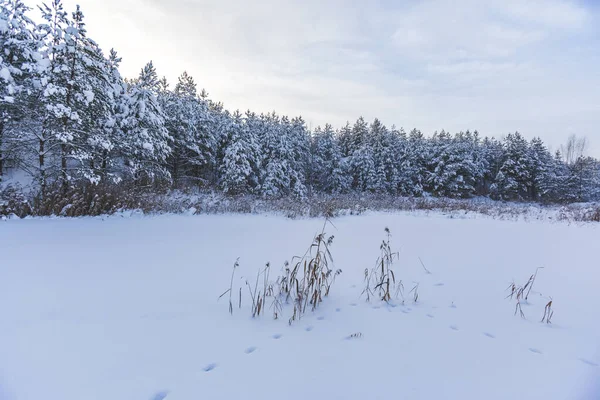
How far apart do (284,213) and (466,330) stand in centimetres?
770

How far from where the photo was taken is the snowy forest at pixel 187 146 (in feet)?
29.5

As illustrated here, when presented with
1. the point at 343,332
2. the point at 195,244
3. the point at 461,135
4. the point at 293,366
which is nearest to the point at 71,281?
the point at 195,244

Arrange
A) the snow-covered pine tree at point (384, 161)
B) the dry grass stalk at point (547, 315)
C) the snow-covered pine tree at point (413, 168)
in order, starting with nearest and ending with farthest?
the dry grass stalk at point (547, 315) → the snow-covered pine tree at point (384, 161) → the snow-covered pine tree at point (413, 168)

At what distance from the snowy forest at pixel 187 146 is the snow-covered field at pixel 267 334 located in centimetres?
662

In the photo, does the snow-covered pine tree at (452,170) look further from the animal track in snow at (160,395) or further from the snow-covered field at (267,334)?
the animal track in snow at (160,395)

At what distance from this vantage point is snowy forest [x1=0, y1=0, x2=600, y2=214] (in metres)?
8.98

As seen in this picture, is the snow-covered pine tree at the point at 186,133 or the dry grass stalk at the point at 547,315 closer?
the dry grass stalk at the point at 547,315

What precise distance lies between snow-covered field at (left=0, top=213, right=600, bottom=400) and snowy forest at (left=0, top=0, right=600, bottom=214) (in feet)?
21.7

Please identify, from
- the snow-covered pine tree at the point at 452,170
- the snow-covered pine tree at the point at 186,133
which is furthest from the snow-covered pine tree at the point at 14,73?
the snow-covered pine tree at the point at 452,170

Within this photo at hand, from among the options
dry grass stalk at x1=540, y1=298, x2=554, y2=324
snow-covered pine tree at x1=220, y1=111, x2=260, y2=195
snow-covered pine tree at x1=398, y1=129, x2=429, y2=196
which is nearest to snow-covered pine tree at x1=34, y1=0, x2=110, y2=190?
snow-covered pine tree at x1=220, y1=111, x2=260, y2=195

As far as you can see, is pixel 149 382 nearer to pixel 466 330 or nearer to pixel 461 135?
pixel 466 330

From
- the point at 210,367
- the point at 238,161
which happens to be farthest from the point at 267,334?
the point at 238,161

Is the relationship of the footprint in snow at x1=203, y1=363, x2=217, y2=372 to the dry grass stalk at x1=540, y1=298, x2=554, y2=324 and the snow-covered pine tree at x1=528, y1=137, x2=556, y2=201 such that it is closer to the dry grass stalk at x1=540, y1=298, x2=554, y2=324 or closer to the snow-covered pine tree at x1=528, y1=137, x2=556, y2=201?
the dry grass stalk at x1=540, y1=298, x2=554, y2=324

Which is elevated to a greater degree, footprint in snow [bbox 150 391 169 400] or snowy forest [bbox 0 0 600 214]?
snowy forest [bbox 0 0 600 214]
